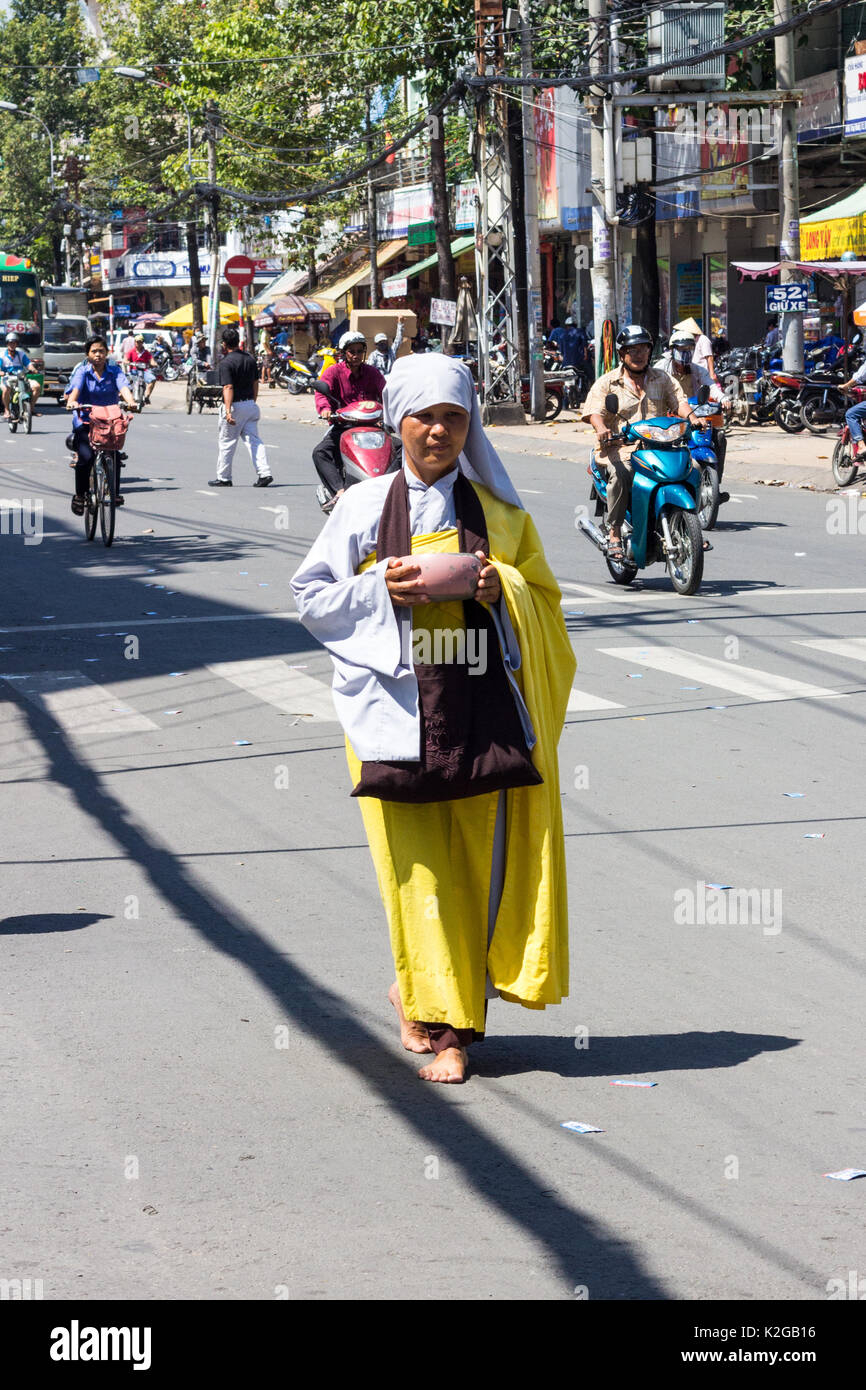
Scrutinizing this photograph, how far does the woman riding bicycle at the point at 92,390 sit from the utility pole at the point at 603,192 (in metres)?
13.3

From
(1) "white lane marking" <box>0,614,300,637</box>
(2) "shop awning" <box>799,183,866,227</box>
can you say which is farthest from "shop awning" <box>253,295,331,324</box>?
(1) "white lane marking" <box>0,614,300,637</box>

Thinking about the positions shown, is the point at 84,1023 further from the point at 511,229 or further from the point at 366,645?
the point at 511,229

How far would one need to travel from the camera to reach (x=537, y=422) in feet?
113

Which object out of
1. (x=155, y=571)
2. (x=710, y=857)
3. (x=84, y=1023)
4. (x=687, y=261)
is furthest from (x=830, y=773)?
(x=687, y=261)

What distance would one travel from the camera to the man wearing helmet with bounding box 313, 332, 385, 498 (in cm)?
1631

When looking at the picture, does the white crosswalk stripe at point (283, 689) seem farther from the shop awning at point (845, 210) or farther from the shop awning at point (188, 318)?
the shop awning at point (188, 318)

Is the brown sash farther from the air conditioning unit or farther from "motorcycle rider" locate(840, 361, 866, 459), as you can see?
the air conditioning unit

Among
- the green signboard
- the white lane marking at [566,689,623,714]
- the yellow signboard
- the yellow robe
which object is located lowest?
the white lane marking at [566,689,623,714]

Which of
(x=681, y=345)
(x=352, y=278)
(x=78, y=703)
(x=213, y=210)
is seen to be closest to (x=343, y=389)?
(x=681, y=345)

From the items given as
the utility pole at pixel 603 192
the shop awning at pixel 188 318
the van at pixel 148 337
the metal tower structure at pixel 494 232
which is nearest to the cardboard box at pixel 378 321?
the metal tower structure at pixel 494 232

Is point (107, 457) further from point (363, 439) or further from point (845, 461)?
point (845, 461)

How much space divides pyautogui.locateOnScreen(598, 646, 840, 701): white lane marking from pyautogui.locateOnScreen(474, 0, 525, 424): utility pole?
21.2 metres

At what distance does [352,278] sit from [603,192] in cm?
3361

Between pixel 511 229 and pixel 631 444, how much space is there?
19.6m
